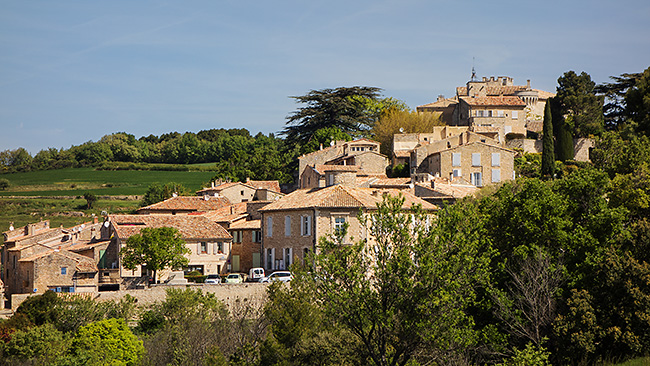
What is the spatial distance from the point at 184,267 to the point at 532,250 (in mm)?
24928

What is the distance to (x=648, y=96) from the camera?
63438 millimetres

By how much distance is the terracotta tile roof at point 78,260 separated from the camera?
51.8m


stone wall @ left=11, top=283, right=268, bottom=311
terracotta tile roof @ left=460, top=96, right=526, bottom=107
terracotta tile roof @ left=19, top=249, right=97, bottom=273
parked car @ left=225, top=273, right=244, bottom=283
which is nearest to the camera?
stone wall @ left=11, top=283, right=268, bottom=311

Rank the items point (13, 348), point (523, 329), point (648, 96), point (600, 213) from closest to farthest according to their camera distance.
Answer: point (523, 329), point (600, 213), point (13, 348), point (648, 96)

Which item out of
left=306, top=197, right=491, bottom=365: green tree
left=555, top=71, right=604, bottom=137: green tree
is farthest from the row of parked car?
left=555, top=71, right=604, bottom=137: green tree

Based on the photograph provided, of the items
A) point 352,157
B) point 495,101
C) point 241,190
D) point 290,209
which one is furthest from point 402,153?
point 290,209

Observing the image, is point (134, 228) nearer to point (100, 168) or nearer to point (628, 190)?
point (628, 190)

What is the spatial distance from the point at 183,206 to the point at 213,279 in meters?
19.9

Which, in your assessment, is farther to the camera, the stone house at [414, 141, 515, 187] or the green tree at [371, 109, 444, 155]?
the green tree at [371, 109, 444, 155]

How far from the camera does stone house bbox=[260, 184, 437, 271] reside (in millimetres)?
47500

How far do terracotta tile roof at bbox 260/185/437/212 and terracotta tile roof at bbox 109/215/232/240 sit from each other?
5.94 m

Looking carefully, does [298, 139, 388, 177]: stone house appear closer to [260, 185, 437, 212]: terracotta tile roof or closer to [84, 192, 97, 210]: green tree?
[260, 185, 437, 212]: terracotta tile roof

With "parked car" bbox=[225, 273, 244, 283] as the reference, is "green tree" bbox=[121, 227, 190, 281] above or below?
above

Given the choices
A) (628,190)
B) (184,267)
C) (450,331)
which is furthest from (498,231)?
(184,267)
